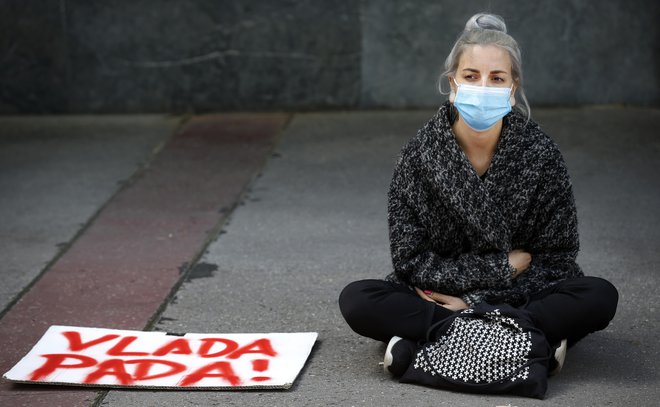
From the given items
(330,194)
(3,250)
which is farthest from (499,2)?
(3,250)

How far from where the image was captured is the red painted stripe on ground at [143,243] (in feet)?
12.5

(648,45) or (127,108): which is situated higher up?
(648,45)

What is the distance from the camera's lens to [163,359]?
343cm

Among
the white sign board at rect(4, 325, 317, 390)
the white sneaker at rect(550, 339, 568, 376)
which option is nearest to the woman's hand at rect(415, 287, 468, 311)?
the white sneaker at rect(550, 339, 568, 376)

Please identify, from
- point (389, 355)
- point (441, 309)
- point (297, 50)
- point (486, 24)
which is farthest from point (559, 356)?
point (297, 50)

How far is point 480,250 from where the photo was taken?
338 cm

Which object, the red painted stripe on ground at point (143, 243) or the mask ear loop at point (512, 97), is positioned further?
the red painted stripe on ground at point (143, 243)

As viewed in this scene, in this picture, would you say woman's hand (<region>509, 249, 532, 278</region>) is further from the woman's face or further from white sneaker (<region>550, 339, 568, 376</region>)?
the woman's face

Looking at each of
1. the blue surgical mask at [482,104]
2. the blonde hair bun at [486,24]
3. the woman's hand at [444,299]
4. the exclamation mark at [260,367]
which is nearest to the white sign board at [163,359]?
the exclamation mark at [260,367]

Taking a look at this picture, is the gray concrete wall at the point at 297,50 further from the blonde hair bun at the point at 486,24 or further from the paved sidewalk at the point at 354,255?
the blonde hair bun at the point at 486,24

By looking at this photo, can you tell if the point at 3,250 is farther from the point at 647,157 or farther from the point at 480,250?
the point at 647,157

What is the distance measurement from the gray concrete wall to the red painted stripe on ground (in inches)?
12.7

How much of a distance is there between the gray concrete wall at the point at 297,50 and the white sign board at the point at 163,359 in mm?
3251

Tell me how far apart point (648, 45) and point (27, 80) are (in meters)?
3.63
